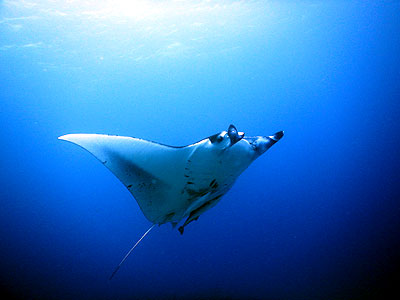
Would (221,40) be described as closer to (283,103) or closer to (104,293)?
(283,103)

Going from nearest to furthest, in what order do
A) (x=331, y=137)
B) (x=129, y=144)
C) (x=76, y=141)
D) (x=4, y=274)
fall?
(x=76, y=141), (x=129, y=144), (x=4, y=274), (x=331, y=137)

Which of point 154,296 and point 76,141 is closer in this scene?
point 76,141

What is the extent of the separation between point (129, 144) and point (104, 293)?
6148 millimetres

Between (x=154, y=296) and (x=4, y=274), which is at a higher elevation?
(x=4, y=274)

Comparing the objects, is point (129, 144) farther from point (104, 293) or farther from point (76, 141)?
point (104, 293)

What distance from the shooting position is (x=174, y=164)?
1699 millimetres

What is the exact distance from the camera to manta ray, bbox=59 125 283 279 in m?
1.56

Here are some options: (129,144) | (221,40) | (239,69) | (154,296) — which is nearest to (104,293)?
(154,296)

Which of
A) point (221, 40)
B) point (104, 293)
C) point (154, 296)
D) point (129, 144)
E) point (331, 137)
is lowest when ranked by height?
point (154, 296)

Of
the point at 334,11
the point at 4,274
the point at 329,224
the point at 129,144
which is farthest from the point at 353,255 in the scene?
the point at 4,274

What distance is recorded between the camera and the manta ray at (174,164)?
1562 millimetres

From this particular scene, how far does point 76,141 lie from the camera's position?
1.47m

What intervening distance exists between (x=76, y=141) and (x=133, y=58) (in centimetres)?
576

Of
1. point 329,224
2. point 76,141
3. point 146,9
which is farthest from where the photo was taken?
point 329,224
